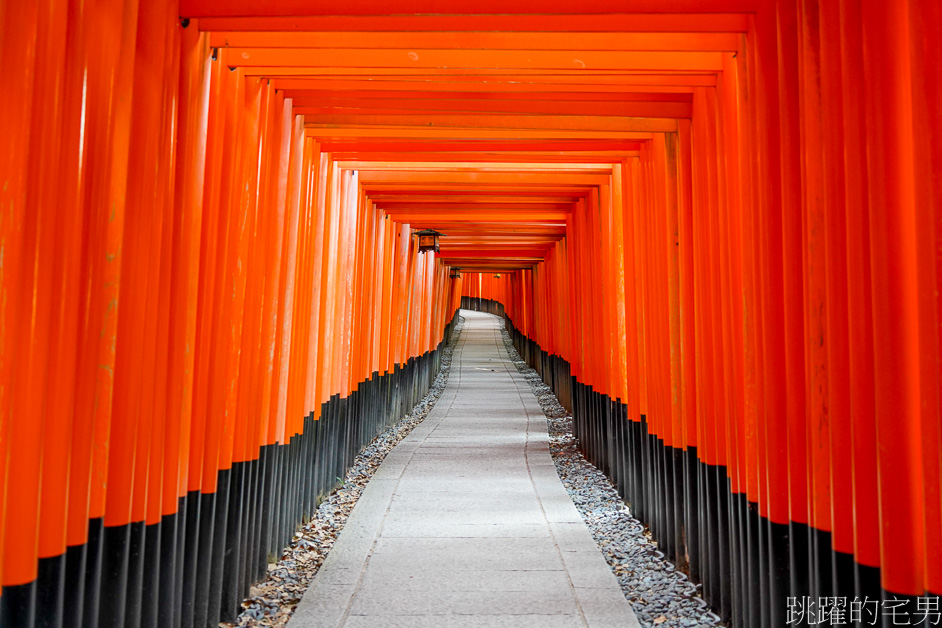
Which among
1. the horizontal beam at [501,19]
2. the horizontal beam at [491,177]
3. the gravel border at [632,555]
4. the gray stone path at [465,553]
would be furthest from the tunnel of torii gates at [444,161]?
the horizontal beam at [491,177]

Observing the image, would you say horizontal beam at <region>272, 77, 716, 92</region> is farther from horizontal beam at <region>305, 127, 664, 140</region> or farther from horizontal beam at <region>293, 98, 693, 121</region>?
horizontal beam at <region>305, 127, 664, 140</region>

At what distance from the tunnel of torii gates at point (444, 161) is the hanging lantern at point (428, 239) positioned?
18.2 feet

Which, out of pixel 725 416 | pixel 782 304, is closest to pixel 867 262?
pixel 782 304

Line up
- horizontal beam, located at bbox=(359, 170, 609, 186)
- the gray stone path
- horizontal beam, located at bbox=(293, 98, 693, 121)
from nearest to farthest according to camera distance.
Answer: the gray stone path, horizontal beam, located at bbox=(293, 98, 693, 121), horizontal beam, located at bbox=(359, 170, 609, 186)

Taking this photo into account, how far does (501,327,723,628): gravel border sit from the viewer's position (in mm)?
4129

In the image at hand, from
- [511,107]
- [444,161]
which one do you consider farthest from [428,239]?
[511,107]

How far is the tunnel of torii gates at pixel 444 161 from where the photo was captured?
2.24 metres

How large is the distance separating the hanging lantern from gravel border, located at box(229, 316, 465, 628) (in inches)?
144

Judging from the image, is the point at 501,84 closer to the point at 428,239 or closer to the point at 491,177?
the point at 491,177

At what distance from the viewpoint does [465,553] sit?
5.01 meters

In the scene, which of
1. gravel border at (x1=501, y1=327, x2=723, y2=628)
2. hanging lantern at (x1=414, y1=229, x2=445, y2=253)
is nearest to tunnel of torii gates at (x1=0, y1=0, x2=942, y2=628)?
gravel border at (x1=501, y1=327, x2=723, y2=628)

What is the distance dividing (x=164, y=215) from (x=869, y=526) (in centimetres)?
294

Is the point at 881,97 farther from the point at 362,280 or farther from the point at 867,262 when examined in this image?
the point at 362,280

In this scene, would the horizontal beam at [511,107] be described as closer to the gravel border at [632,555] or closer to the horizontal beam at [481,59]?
the horizontal beam at [481,59]
